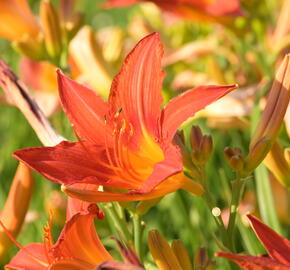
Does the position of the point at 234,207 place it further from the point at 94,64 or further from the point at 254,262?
the point at 94,64

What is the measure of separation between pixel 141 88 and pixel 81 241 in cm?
20

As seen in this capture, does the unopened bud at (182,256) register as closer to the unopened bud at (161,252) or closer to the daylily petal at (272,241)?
the unopened bud at (161,252)

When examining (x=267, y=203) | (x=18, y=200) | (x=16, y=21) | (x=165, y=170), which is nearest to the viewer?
(x=165, y=170)

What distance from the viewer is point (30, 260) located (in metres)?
0.89

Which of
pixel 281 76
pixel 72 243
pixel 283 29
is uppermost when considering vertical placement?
pixel 283 29

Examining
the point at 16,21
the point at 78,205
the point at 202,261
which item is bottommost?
the point at 202,261

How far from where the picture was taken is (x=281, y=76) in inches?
34.0

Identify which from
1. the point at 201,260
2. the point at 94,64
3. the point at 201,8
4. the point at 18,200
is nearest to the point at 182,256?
the point at 201,260

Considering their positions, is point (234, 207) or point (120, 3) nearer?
point (234, 207)

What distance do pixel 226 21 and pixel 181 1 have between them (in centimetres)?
15

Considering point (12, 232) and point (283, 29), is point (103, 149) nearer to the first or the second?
point (12, 232)

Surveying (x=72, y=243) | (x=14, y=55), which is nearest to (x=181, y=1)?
(x=72, y=243)

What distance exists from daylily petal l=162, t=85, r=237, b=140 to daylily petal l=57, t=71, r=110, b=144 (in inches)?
3.3

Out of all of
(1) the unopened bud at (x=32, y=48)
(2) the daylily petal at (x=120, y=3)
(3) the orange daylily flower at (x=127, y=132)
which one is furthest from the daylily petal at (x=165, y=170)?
(1) the unopened bud at (x=32, y=48)
